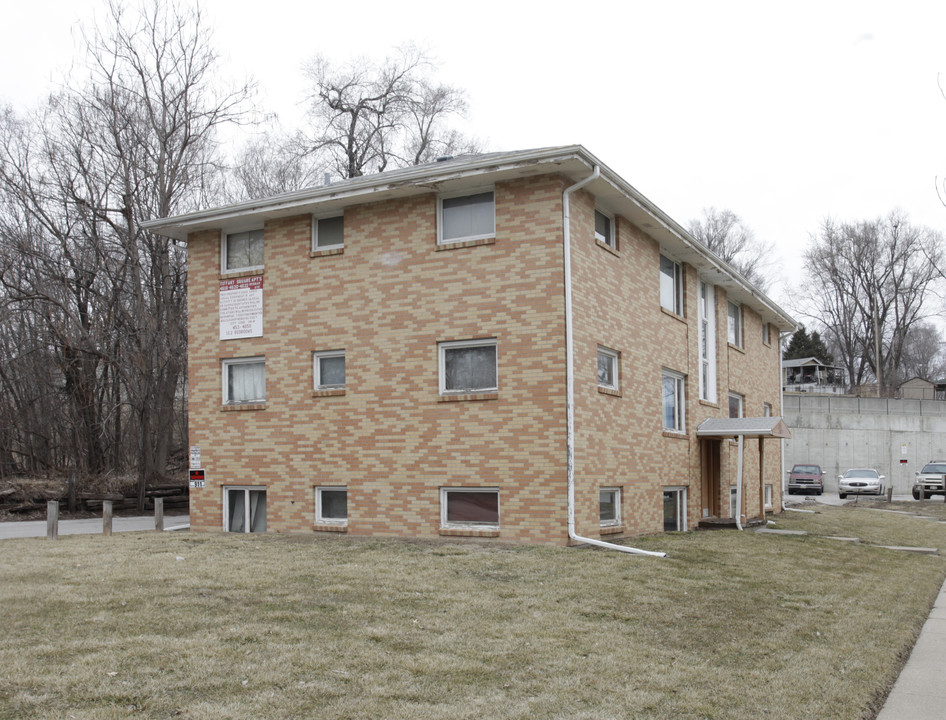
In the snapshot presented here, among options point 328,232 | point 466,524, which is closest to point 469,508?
point 466,524

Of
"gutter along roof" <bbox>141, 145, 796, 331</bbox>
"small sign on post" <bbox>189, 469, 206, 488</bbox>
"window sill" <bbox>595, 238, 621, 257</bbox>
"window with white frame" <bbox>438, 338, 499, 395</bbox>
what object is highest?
"gutter along roof" <bbox>141, 145, 796, 331</bbox>

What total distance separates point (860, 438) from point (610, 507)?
38652 mm

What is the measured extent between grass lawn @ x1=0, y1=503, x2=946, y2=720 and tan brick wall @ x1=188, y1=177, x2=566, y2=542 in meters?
1.85

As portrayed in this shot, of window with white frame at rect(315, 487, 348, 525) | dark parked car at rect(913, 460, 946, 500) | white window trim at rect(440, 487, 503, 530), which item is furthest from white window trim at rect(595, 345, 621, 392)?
dark parked car at rect(913, 460, 946, 500)

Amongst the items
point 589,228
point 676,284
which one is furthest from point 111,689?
point 676,284

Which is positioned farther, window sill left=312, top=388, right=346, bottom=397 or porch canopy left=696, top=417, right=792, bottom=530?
porch canopy left=696, top=417, right=792, bottom=530

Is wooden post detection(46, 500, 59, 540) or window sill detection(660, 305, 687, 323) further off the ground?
window sill detection(660, 305, 687, 323)

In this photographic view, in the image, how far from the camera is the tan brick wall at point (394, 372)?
14.5 m

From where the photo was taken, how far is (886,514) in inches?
1152

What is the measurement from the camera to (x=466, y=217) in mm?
15461

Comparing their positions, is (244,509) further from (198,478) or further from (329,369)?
(329,369)

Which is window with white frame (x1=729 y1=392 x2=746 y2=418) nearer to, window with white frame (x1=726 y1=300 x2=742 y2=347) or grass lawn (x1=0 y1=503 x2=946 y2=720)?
window with white frame (x1=726 y1=300 x2=742 y2=347)

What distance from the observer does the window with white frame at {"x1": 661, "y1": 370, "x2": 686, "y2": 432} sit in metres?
19.2

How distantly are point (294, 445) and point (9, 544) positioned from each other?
4.77 m
